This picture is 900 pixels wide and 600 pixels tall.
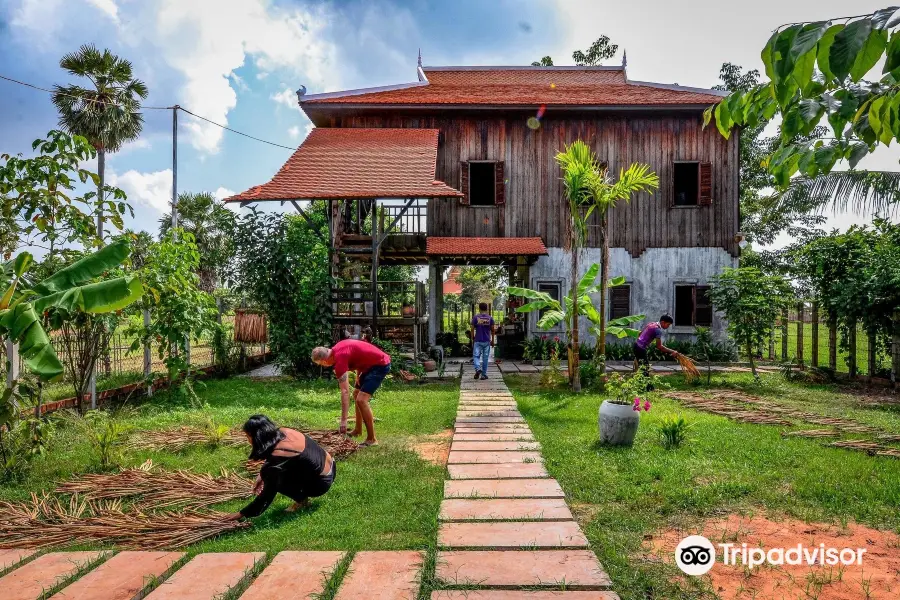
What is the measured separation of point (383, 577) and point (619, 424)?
3775 millimetres

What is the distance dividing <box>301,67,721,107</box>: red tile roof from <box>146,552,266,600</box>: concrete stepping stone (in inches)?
554

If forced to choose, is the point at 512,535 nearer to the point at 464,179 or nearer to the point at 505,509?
the point at 505,509

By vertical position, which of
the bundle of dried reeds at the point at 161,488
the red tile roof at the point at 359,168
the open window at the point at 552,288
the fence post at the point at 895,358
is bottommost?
the bundle of dried reeds at the point at 161,488

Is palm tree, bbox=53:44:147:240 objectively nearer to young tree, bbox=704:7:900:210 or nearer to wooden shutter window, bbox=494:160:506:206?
wooden shutter window, bbox=494:160:506:206

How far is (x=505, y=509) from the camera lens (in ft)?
14.1

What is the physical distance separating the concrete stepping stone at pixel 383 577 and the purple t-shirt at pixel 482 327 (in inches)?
325

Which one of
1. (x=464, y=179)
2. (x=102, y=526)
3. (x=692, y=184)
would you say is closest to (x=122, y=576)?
(x=102, y=526)

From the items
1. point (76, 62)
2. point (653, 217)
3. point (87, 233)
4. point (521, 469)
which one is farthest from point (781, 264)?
point (76, 62)

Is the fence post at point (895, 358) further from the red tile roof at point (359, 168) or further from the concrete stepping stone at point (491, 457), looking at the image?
the red tile roof at point (359, 168)

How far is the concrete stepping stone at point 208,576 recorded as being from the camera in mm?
3025

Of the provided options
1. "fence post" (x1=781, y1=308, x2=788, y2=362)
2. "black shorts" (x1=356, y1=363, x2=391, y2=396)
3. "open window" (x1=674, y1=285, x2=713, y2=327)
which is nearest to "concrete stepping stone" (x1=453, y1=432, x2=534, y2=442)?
"black shorts" (x1=356, y1=363, x2=391, y2=396)

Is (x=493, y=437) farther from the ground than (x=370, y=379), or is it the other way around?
(x=370, y=379)

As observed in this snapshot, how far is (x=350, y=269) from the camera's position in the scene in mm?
15883

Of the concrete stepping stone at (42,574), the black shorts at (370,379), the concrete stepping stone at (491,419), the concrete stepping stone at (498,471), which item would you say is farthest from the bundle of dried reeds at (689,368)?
the concrete stepping stone at (42,574)
